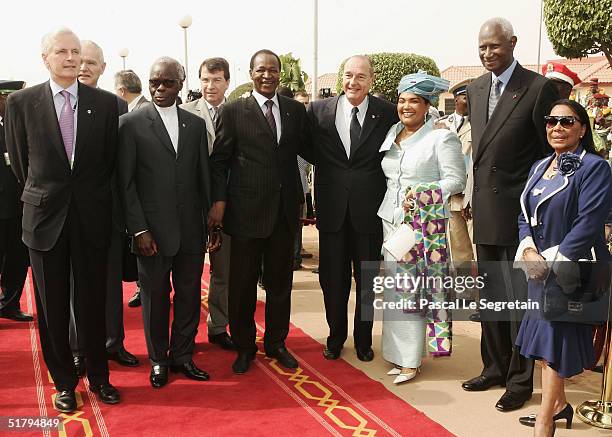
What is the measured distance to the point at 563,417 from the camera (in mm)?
3371

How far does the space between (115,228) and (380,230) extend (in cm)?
179

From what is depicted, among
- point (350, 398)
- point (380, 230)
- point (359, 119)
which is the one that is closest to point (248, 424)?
point (350, 398)

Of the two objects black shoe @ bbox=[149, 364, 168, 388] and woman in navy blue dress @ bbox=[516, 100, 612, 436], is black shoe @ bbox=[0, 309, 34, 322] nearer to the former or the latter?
black shoe @ bbox=[149, 364, 168, 388]

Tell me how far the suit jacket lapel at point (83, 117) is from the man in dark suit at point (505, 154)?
229cm

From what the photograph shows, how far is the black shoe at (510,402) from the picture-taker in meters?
3.63

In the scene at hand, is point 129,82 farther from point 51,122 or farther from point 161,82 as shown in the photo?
point 51,122

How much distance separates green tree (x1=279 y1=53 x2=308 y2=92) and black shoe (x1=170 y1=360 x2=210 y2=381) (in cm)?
1892

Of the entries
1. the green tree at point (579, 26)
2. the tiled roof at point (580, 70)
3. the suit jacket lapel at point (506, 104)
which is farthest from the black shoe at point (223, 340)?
the tiled roof at point (580, 70)

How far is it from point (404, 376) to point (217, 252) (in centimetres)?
169

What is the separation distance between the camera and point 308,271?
7441mm

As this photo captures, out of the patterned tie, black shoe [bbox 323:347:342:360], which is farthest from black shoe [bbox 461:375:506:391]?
the patterned tie

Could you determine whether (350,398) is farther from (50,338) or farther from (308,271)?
(308,271)

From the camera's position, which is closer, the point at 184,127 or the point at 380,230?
the point at 184,127

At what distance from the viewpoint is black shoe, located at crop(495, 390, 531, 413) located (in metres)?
3.63
